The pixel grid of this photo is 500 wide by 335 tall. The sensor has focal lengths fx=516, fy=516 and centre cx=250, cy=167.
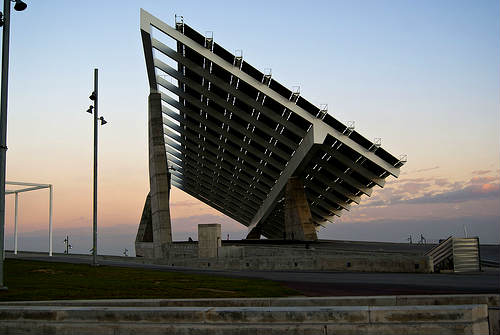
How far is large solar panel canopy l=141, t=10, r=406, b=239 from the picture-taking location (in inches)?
1490

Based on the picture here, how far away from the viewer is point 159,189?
4244 centimetres

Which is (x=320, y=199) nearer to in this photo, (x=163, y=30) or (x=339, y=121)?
(x=339, y=121)

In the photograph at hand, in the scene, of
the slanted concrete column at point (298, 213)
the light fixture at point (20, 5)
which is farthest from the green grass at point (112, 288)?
the slanted concrete column at point (298, 213)

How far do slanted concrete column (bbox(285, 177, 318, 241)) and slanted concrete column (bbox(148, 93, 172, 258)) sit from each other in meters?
12.6

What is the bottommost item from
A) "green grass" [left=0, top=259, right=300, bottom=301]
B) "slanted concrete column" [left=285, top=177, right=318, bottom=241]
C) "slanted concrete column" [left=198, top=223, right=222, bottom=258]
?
"green grass" [left=0, top=259, right=300, bottom=301]

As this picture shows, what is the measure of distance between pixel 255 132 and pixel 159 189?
434 inches

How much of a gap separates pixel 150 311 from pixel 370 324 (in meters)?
3.30

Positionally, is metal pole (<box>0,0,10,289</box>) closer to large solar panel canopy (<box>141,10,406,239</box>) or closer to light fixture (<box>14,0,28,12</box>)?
light fixture (<box>14,0,28,12</box>)

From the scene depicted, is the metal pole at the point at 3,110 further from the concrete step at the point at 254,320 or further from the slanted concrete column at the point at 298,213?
the slanted concrete column at the point at 298,213

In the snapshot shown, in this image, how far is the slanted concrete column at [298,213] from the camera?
48406 mm

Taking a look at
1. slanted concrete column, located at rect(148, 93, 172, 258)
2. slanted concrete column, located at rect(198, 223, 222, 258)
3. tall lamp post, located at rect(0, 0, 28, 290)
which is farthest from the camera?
slanted concrete column, located at rect(148, 93, 172, 258)

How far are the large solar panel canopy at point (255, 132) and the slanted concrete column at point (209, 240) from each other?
10230 mm

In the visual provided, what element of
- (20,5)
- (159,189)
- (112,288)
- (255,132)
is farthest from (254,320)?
(255,132)

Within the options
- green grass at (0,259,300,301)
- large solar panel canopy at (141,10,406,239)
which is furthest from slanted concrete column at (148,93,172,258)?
green grass at (0,259,300,301)
